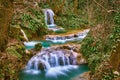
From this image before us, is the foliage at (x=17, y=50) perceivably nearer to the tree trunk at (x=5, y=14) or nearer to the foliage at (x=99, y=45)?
the foliage at (x=99, y=45)

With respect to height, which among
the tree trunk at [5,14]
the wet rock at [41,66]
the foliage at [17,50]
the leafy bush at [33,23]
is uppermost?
the tree trunk at [5,14]

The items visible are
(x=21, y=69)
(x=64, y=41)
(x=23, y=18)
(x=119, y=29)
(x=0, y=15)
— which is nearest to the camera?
(x=0, y=15)

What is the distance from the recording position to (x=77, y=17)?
24.8 metres

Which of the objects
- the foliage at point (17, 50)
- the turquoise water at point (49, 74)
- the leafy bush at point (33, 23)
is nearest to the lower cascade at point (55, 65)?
the turquoise water at point (49, 74)

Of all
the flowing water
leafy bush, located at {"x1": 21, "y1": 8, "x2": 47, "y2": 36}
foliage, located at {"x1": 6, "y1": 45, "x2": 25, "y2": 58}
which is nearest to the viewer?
Answer: the flowing water

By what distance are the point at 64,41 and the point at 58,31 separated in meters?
2.81

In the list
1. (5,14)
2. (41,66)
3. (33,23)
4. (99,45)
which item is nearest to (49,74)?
(41,66)

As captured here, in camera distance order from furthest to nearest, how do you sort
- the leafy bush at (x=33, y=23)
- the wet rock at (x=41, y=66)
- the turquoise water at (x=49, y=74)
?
the leafy bush at (x=33, y=23) → the wet rock at (x=41, y=66) → the turquoise water at (x=49, y=74)

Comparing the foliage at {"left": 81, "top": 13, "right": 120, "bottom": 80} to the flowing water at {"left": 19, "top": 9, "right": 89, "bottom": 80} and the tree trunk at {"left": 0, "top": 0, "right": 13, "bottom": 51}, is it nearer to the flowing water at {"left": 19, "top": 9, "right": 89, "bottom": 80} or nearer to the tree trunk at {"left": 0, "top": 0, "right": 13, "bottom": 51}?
the flowing water at {"left": 19, "top": 9, "right": 89, "bottom": 80}

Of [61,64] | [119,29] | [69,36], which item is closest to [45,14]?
[69,36]

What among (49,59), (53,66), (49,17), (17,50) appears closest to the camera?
(17,50)

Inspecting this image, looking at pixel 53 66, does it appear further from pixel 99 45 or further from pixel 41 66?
pixel 99 45

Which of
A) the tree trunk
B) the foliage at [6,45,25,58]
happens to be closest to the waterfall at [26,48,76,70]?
the foliage at [6,45,25,58]

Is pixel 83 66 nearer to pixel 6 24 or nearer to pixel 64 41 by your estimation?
pixel 64 41
